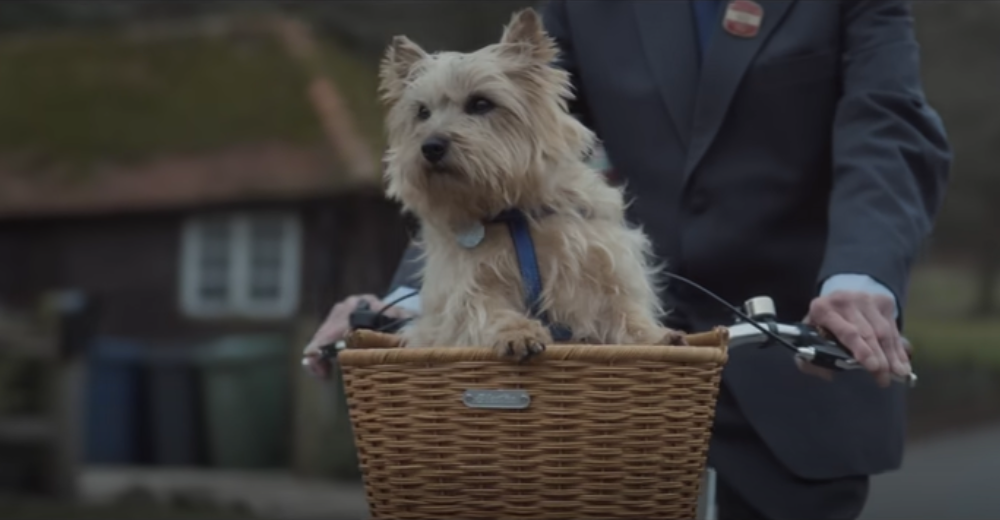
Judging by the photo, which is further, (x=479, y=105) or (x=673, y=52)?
(x=673, y=52)

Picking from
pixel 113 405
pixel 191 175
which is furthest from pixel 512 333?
pixel 191 175

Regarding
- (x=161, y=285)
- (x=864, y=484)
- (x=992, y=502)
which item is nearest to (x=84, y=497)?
(x=161, y=285)

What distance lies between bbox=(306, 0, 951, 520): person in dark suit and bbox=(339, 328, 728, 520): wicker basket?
792 millimetres

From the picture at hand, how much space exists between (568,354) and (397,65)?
3.63 ft

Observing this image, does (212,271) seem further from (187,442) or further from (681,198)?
(681,198)

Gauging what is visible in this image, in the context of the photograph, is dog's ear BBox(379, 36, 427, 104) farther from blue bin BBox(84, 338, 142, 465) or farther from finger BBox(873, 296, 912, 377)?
blue bin BBox(84, 338, 142, 465)

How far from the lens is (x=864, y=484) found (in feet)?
13.5

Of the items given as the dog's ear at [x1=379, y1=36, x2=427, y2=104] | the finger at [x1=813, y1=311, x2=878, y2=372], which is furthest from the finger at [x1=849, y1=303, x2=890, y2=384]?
the dog's ear at [x1=379, y1=36, x2=427, y2=104]

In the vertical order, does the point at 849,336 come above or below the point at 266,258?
above

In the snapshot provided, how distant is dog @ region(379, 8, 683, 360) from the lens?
342 cm

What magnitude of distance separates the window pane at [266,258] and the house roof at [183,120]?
94 centimetres

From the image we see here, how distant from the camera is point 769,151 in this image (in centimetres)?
395

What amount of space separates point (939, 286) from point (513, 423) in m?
19.4

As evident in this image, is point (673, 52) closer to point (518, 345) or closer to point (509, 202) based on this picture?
point (509, 202)
